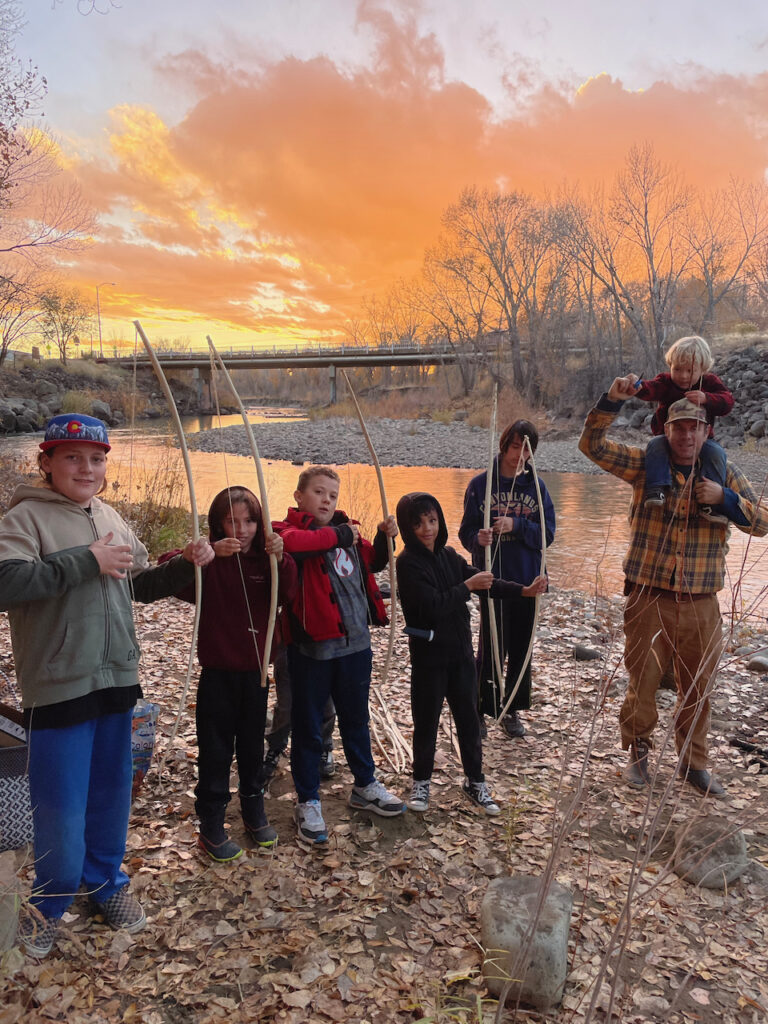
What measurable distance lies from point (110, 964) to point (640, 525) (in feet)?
9.60

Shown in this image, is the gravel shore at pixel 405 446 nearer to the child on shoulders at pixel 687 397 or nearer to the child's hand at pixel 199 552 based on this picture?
the child on shoulders at pixel 687 397

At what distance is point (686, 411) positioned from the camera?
3023 millimetres

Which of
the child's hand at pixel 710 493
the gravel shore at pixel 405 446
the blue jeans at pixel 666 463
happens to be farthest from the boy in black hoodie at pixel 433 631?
the gravel shore at pixel 405 446

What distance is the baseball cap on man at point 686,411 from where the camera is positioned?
299 centimetres

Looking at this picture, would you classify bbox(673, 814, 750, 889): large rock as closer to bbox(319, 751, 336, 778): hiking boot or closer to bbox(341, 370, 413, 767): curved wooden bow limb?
bbox(341, 370, 413, 767): curved wooden bow limb

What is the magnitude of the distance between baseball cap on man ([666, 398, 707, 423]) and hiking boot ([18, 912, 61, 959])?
324 cm

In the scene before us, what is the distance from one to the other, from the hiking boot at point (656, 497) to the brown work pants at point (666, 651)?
1.41ft

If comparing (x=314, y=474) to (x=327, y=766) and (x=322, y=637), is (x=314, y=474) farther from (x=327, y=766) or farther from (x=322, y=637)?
(x=327, y=766)

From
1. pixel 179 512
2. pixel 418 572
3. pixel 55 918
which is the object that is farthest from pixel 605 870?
pixel 179 512

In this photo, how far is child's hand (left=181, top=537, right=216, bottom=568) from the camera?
238 cm

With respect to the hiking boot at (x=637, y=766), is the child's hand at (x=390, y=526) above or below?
above

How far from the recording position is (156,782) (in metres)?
3.41

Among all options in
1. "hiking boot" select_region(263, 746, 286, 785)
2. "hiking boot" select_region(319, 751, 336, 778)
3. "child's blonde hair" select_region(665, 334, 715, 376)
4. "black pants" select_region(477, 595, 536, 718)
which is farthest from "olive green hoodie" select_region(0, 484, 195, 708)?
"child's blonde hair" select_region(665, 334, 715, 376)

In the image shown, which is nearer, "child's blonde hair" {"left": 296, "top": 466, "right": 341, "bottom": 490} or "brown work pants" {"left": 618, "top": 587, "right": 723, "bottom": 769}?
"child's blonde hair" {"left": 296, "top": 466, "right": 341, "bottom": 490}
